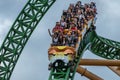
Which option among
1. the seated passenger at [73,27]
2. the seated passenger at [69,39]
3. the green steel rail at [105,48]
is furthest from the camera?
the green steel rail at [105,48]

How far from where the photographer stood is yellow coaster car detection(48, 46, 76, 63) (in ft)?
73.4

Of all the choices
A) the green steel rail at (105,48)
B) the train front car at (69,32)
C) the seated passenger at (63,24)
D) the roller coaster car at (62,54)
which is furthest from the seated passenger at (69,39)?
the green steel rail at (105,48)

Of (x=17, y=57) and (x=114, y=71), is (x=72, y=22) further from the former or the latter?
(x=114, y=71)

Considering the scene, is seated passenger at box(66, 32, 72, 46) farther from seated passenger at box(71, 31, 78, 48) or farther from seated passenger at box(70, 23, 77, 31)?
seated passenger at box(70, 23, 77, 31)

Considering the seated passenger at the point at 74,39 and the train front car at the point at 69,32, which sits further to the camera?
the seated passenger at the point at 74,39

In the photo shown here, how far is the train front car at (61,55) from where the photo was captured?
73.4ft

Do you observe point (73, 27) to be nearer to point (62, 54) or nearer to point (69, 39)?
point (69, 39)

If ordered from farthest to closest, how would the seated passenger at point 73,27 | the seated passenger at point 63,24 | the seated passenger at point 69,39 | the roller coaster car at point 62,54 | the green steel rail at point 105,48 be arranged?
the green steel rail at point 105,48 < the seated passenger at point 63,24 < the seated passenger at point 73,27 < the seated passenger at point 69,39 < the roller coaster car at point 62,54

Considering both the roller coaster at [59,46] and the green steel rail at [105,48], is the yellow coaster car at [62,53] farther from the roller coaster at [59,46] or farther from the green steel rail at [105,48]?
the green steel rail at [105,48]

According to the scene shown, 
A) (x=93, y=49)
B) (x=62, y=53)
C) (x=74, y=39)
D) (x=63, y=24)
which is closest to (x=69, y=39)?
(x=74, y=39)

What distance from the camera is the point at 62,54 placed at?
22.4 m

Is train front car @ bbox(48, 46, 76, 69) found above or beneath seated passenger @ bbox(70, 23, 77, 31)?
beneath

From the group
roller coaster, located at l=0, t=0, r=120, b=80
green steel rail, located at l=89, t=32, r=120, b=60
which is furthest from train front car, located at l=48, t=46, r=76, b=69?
green steel rail, located at l=89, t=32, r=120, b=60

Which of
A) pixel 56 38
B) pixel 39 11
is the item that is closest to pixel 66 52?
pixel 56 38
